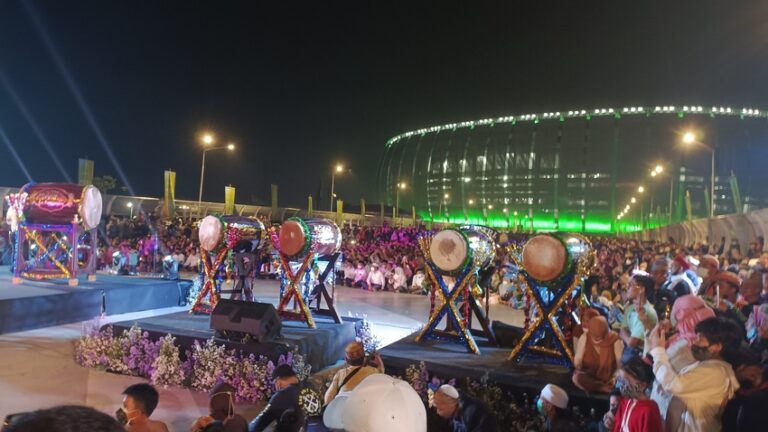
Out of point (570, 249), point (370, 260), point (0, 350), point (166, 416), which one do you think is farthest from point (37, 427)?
point (370, 260)

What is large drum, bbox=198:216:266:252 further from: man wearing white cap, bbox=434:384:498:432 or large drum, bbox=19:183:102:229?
man wearing white cap, bbox=434:384:498:432

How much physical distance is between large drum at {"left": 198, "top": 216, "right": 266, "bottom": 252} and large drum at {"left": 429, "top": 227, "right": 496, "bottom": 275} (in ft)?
14.2

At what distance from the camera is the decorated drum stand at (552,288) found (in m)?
7.16

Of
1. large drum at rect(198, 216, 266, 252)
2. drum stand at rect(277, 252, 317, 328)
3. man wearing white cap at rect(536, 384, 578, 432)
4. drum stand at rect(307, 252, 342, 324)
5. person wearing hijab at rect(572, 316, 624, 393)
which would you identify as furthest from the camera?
large drum at rect(198, 216, 266, 252)

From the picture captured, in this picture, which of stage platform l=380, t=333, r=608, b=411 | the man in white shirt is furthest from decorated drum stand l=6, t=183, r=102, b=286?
the man in white shirt

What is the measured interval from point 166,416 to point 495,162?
3022 inches

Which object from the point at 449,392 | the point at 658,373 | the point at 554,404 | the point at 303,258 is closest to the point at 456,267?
the point at 303,258

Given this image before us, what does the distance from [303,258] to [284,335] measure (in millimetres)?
1835

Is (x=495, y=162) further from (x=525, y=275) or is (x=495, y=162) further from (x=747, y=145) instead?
(x=525, y=275)

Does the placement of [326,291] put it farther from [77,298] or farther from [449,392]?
[449,392]

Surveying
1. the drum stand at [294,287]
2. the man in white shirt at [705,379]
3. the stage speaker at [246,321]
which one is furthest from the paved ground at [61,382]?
the man in white shirt at [705,379]

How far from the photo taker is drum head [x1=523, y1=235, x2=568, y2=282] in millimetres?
7184

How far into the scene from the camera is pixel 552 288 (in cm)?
732

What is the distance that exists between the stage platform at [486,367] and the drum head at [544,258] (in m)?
1.26
